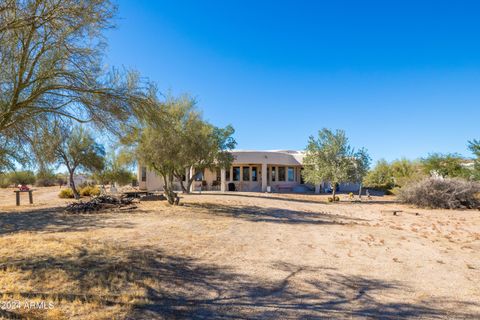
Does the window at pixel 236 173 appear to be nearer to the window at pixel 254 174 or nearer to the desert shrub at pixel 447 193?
the window at pixel 254 174

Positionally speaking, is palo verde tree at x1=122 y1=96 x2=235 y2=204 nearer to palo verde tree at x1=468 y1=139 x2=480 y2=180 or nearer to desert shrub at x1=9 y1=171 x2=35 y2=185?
desert shrub at x1=9 y1=171 x2=35 y2=185

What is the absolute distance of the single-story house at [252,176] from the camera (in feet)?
114

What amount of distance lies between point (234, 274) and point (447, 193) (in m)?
20.1

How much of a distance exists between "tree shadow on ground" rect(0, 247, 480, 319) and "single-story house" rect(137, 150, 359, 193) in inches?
1093

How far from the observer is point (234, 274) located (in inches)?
218

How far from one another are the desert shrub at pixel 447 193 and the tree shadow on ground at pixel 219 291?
1844 centimetres

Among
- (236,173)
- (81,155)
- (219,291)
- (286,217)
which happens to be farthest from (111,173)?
(219,291)

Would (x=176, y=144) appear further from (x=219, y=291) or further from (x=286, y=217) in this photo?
(x=219, y=291)

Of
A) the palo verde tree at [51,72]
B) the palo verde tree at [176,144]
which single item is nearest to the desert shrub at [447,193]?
the palo verde tree at [176,144]

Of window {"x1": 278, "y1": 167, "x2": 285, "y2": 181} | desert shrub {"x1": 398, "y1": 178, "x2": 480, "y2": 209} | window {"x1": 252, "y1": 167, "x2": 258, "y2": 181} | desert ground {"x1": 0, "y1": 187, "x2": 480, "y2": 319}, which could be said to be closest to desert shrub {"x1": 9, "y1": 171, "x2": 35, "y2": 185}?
desert ground {"x1": 0, "y1": 187, "x2": 480, "y2": 319}

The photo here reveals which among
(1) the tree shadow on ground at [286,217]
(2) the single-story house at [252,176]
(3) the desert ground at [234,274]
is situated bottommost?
(1) the tree shadow on ground at [286,217]

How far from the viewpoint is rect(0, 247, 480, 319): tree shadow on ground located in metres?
4.00

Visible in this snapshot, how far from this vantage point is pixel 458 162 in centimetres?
2945

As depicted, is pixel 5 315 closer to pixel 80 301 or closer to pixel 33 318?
pixel 33 318
